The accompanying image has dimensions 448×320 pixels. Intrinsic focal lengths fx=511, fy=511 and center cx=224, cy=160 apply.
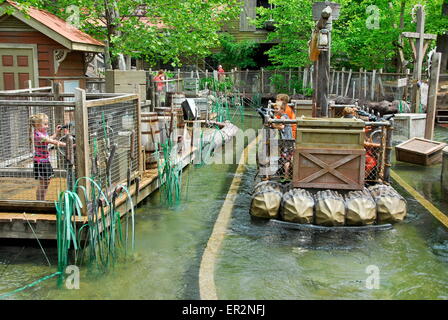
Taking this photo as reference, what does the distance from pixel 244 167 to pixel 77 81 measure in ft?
19.0

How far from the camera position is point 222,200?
9383 millimetres

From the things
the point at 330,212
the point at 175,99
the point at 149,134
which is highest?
the point at 175,99

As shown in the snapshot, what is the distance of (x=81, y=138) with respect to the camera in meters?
A: 6.23

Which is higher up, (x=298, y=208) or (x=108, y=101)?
(x=108, y=101)

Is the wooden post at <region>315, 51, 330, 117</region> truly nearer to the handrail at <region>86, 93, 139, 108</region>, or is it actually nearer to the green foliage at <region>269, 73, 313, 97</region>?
the handrail at <region>86, 93, 139, 108</region>

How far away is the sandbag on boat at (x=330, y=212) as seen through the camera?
748cm

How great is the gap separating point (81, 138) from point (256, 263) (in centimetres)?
262

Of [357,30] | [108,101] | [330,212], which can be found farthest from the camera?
[357,30]

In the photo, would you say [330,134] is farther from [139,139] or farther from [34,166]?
[34,166]

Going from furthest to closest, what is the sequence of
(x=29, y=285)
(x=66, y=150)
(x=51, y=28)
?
(x=51, y=28) → (x=66, y=150) → (x=29, y=285)

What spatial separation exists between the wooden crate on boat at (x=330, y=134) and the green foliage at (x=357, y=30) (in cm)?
1686

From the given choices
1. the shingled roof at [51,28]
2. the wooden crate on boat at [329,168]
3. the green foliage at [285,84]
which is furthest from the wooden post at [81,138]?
the green foliage at [285,84]

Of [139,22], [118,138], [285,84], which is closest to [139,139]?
[118,138]
